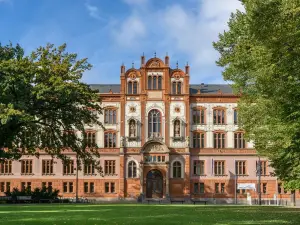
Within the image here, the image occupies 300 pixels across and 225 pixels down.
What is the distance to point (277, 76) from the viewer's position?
24.9m

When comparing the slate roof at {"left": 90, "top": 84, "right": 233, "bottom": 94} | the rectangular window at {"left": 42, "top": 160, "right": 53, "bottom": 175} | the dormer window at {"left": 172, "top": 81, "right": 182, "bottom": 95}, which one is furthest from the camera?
the slate roof at {"left": 90, "top": 84, "right": 233, "bottom": 94}

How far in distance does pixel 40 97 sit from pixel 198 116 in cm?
4101

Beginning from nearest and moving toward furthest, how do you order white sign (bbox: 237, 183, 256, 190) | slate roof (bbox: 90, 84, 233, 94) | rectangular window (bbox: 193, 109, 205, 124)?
white sign (bbox: 237, 183, 256, 190)
rectangular window (bbox: 193, 109, 205, 124)
slate roof (bbox: 90, 84, 233, 94)

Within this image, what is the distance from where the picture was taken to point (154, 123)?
7219 centimetres

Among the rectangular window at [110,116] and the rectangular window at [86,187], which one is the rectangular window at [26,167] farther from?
the rectangular window at [110,116]

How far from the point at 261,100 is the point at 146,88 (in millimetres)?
42645

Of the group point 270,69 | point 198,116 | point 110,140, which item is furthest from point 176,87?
point 270,69

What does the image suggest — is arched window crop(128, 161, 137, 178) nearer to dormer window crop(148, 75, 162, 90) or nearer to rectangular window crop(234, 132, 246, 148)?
dormer window crop(148, 75, 162, 90)

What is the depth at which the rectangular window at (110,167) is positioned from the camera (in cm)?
7256

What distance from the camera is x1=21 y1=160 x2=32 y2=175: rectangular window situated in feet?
239

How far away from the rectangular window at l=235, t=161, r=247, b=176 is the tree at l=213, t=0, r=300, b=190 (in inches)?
1248

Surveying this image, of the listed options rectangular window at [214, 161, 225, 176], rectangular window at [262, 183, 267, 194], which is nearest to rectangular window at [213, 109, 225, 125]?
rectangular window at [214, 161, 225, 176]

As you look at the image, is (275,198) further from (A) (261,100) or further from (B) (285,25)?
(B) (285,25)

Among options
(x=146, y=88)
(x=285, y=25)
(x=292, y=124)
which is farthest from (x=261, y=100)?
(x=146, y=88)
